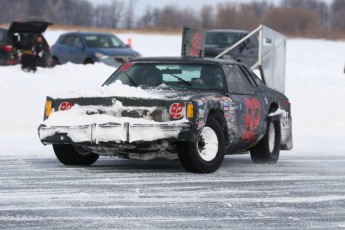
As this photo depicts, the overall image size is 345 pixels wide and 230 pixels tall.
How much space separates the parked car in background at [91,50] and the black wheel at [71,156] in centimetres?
1727

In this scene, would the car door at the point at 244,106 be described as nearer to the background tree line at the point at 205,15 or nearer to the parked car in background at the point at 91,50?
the parked car in background at the point at 91,50

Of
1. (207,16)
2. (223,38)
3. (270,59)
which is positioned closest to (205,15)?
(207,16)

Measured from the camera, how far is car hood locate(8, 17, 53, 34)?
28.3 meters

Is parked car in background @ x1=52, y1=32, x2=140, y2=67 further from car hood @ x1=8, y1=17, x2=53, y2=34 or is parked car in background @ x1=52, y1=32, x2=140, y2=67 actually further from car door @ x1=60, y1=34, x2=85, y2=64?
car hood @ x1=8, y1=17, x2=53, y2=34

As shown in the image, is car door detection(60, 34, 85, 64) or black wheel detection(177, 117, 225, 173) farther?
car door detection(60, 34, 85, 64)

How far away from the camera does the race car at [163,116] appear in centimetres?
1043

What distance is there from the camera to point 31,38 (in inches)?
1128

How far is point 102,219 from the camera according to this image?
7.63 metres

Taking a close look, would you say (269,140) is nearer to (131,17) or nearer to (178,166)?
(178,166)

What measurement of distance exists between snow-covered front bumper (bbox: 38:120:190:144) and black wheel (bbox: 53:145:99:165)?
2.56 ft

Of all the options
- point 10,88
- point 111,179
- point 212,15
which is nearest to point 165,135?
point 111,179

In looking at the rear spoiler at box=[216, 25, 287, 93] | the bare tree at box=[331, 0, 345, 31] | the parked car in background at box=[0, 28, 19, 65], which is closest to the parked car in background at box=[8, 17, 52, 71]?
the parked car in background at box=[0, 28, 19, 65]

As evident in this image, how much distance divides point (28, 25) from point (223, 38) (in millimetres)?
7481

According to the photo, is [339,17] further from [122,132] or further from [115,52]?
[122,132]
